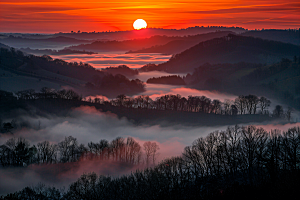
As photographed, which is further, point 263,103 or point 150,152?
point 263,103

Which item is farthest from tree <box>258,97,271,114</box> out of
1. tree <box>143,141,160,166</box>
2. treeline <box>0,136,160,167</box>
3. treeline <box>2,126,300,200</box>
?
treeline <box>2,126,300,200</box>

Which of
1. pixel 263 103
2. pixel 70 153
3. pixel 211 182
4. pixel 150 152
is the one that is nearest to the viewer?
pixel 211 182

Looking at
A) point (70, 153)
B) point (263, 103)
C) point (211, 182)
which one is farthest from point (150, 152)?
point (263, 103)

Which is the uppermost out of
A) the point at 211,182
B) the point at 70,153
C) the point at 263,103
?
the point at 263,103

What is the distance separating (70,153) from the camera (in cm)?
10081

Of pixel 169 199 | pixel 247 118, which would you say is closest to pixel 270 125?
pixel 247 118

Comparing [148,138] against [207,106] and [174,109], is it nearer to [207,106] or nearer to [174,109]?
[174,109]

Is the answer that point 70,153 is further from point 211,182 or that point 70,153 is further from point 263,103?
point 263,103

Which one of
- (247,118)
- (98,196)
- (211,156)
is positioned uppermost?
(247,118)

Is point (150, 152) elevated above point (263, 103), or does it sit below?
below

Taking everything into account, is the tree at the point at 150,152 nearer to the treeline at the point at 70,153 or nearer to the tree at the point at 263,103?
the treeline at the point at 70,153

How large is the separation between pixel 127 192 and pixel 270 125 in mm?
95347

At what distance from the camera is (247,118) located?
5881 inches

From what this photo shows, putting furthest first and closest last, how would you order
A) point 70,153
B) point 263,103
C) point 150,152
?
point 263,103, point 150,152, point 70,153
